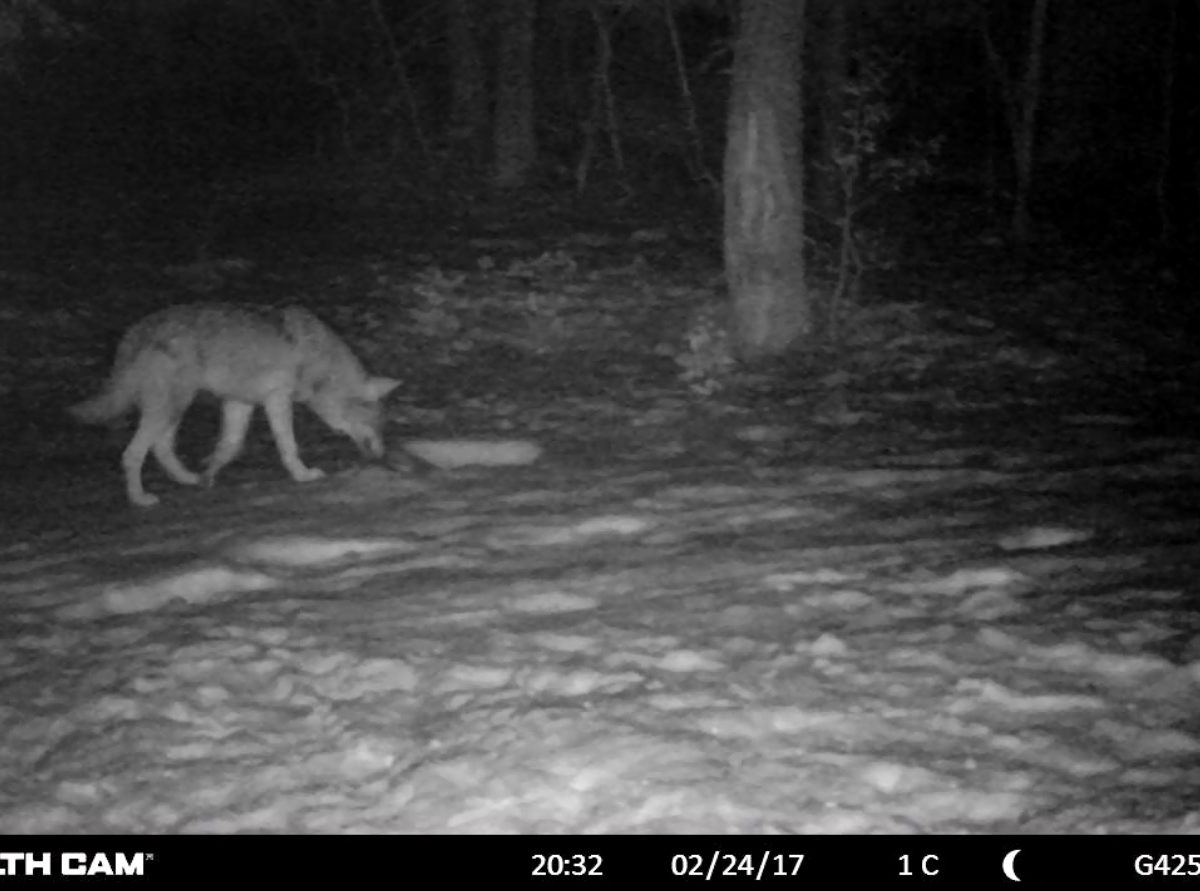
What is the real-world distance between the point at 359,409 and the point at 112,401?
183cm

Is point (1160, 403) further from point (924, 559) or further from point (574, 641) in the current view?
point (574, 641)

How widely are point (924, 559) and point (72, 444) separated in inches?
295

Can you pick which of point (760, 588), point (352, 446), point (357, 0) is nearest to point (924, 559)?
point (760, 588)

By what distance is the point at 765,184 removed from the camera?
41.9ft

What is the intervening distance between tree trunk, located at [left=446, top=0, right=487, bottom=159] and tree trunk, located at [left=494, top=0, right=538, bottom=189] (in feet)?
5.43

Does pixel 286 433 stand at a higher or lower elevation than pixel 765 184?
lower

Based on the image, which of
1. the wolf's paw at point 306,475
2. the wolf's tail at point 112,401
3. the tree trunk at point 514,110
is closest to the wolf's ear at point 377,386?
the wolf's paw at point 306,475

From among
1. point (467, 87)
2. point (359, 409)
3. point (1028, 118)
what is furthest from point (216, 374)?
point (467, 87)

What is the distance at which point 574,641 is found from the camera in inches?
258

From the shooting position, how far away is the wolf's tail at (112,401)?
982 cm

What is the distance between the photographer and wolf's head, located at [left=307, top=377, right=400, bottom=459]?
10648 millimetres

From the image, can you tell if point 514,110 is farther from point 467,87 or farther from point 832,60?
point 832,60

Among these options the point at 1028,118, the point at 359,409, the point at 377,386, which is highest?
the point at 1028,118
